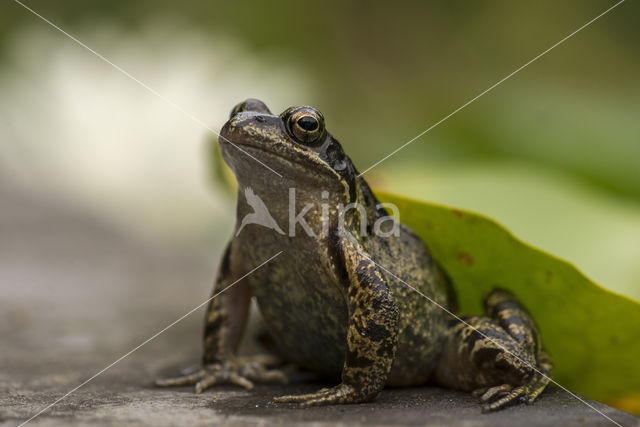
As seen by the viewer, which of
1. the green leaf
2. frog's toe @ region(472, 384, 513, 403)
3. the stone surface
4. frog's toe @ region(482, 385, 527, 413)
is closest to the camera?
the stone surface

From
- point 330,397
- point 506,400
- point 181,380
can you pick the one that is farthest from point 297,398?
point 506,400

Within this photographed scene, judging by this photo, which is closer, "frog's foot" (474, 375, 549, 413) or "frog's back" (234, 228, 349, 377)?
"frog's foot" (474, 375, 549, 413)

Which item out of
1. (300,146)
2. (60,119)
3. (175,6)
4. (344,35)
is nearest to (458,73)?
(344,35)

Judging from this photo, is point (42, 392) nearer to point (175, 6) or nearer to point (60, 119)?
point (60, 119)

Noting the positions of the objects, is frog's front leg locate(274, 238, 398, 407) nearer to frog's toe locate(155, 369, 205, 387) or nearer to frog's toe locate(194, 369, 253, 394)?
frog's toe locate(194, 369, 253, 394)

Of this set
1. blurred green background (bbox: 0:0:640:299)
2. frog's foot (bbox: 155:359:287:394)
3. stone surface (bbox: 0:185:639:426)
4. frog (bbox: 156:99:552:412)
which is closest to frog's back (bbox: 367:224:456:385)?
frog (bbox: 156:99:552:412)

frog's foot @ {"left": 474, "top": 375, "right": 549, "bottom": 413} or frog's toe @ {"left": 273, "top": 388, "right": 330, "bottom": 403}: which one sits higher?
frog's toe @ {"left": 273, "top": 388, "right": 330, "bottom": 403}

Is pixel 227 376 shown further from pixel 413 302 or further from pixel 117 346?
pixel 117 346
